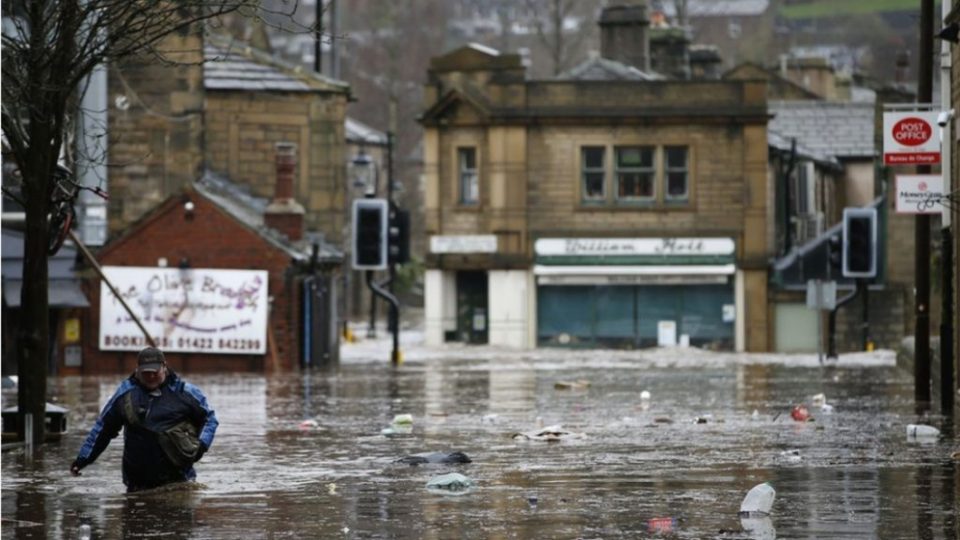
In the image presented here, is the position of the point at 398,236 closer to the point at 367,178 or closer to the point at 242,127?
the point at 242,127

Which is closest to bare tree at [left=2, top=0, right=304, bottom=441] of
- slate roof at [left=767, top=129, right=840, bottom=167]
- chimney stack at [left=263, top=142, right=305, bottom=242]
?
chimney stack at [left=263, top=142, right=305, bottom=242]

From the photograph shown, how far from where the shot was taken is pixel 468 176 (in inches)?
2566

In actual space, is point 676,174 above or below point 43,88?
above

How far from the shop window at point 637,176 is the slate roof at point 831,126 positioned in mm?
10320

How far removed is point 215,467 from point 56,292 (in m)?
27.6

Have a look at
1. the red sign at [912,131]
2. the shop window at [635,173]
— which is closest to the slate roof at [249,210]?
the shop window at [635,173]

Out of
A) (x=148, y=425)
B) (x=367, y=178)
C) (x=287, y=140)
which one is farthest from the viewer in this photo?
(x=367, y=178)

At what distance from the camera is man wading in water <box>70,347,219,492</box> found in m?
17.5

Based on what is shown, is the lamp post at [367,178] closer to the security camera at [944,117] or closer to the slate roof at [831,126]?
the slate roof at [831,126]

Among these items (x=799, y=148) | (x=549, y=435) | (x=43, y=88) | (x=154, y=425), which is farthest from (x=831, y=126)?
(x=154, y=425)

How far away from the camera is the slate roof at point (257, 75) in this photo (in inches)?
2287

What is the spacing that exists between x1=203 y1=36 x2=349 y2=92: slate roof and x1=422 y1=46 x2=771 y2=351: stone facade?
6.00 meters

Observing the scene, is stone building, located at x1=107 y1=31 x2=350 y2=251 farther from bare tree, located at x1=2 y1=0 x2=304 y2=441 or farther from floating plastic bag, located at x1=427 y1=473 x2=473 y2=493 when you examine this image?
floating plastic bag, located at x1=427 y1=473 x2=473 y2=493

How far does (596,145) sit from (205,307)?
59.9 ft
